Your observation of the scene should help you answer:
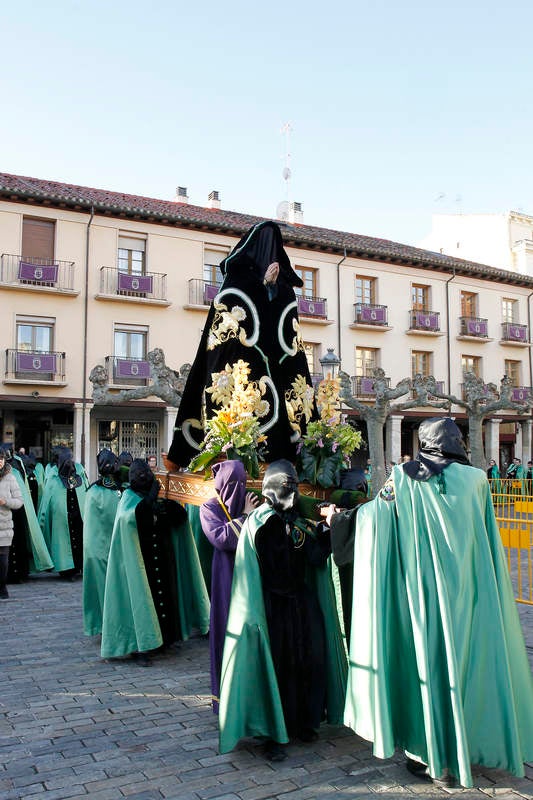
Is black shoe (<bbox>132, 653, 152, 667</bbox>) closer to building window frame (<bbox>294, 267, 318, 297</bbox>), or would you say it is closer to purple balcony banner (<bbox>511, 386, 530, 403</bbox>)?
building window frame (<bbox>294, 267, 318, 297</bbox>)

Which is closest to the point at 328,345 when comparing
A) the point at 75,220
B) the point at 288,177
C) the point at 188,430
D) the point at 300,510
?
the point at 288,177

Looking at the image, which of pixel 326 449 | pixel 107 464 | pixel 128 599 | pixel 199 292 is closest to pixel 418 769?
pixel 326 449

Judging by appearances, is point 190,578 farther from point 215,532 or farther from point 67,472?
point 67,472

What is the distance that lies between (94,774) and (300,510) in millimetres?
1847

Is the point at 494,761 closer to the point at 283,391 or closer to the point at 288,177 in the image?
the point at 283,391

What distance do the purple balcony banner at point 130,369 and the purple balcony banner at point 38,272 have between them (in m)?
3.57

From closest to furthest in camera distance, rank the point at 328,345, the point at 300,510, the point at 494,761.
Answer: the point at 494,761
the point at 300,510
the point at 328,345

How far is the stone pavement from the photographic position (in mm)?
3395

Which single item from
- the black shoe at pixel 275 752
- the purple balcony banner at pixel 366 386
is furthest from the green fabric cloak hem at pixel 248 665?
the purple balcony banner at pixel 366 386

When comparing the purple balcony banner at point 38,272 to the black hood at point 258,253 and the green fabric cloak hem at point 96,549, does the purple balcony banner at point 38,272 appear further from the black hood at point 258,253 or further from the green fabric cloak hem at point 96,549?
the black hood at point 258,253

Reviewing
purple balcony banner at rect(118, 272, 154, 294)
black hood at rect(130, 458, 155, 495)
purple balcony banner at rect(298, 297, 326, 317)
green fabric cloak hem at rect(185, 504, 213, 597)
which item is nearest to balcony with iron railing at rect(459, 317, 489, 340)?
purple balcony banner at rect(298, 297, 326, 317)

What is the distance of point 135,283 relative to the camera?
23.6 meters

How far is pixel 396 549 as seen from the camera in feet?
11.8

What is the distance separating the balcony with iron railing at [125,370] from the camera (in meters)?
23.1
